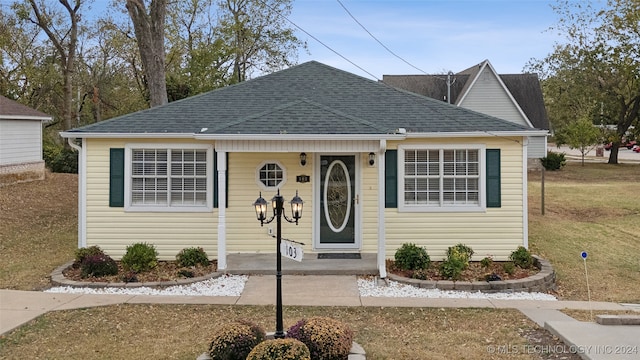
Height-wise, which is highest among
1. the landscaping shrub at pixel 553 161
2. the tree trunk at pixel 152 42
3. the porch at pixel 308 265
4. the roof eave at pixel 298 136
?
the tree trunk at pixel 152 42

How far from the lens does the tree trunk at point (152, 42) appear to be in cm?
1591

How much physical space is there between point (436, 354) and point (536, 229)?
32.0 ft

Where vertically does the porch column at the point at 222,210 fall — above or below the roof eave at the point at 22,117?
below

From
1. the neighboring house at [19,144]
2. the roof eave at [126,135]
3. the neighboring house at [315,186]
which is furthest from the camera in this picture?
the neighboring house at [19,144]

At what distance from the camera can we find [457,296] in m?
8.10

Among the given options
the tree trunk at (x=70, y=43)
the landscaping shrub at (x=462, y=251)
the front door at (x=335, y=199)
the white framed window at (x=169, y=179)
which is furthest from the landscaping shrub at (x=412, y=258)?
the tree trunk at (x=70, y=43)

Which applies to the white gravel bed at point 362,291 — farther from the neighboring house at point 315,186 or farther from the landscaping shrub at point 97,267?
the neighboring house at point 315,186

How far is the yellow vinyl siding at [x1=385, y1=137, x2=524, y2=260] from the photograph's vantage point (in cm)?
1006

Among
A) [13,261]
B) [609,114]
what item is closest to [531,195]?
[13,261]

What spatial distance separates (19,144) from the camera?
761 inches

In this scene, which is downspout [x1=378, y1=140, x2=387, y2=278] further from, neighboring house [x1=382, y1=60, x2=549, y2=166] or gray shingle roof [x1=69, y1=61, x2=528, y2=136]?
neighboring house [x1=382, y1=60, x2=549, y2=166]

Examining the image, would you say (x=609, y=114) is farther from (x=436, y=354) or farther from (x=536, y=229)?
(x=436, y=354)

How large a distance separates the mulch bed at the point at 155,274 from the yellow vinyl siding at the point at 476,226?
11.7 feet

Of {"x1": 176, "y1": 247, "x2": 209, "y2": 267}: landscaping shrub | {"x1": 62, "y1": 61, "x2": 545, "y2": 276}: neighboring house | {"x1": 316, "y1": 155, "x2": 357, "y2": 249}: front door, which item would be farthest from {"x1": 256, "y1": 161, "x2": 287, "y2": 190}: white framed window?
{"x1": 176, "y1": 247, "x2": 209, "y2": 267}: landscaping shrub
